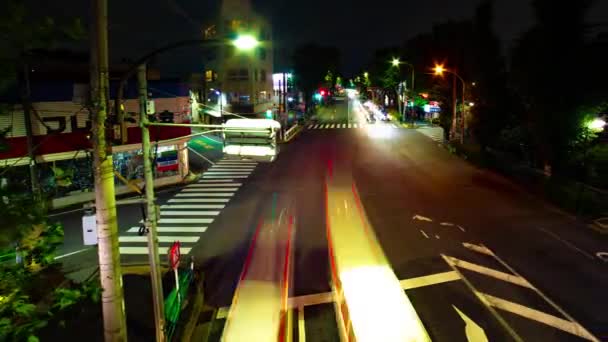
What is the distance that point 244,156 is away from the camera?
482 inches

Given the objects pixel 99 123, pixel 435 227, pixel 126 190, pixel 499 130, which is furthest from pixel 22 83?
pixel 499 130

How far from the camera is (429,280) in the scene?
14.3 metres

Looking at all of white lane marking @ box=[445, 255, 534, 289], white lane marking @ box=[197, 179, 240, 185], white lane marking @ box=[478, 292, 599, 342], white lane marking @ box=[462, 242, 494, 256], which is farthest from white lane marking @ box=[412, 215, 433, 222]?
white lane marking @ box=[197, 179, 240, 185]

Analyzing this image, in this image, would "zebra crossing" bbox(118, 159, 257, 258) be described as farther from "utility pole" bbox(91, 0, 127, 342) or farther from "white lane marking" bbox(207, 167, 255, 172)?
"utility pole" bbox(91, 0, 127, 342)

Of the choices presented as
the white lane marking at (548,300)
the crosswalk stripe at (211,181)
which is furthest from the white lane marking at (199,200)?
the white lane marking at (548,300)

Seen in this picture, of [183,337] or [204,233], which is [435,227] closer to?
[204,233]

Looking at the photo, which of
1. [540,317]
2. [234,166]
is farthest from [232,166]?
[540,317]

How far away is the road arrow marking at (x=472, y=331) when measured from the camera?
10833 millimetres

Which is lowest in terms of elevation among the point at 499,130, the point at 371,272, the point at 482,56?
the point at 371,272

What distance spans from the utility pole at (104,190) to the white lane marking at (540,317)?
32.4 ft

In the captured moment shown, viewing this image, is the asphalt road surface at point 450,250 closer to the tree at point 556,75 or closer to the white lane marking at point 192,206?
the white lane marking at point 192,206

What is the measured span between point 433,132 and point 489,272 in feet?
143

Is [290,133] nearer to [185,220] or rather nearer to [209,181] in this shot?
[209,181]

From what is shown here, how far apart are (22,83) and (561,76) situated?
95.4 ft
